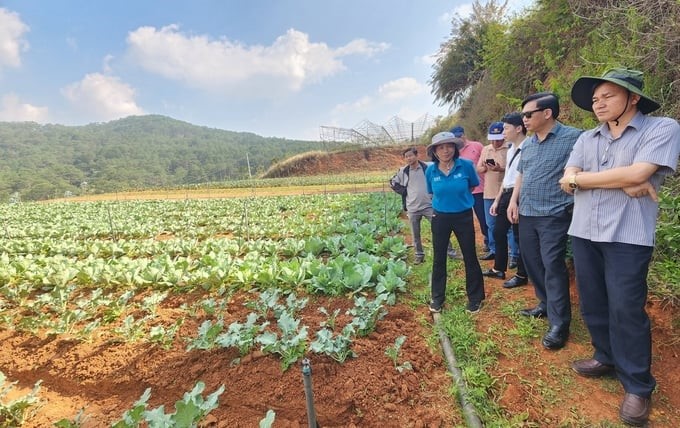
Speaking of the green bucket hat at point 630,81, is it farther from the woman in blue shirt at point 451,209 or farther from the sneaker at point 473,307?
the sneaker at point 473,307

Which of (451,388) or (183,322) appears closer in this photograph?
(451,388)

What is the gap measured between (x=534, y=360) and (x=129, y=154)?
96.8 m

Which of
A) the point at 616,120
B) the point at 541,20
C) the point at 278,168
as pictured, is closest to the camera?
the point at 616,120

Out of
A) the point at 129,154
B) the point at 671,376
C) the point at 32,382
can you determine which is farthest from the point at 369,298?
the point at 129,154

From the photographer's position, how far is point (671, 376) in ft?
7.14

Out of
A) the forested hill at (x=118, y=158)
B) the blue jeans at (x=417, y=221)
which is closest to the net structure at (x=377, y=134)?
the forested hill at (x=118, y=158)

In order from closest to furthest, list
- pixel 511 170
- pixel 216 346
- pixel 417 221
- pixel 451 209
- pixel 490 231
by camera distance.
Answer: pixel 216 346, pixel 451 209, pixel 511 170, pixel 490 231, pixel 417 221

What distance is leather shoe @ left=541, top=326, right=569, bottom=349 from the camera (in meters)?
2.59

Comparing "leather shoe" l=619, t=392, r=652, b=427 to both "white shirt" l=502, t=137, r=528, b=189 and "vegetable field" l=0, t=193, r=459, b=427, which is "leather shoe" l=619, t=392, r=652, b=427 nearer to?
"vegetable field" l=0, t=193, r=459, b=427

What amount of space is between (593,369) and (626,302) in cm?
67

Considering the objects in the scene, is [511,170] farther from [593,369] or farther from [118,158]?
[118,158]

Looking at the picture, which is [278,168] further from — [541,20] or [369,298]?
[369,298]

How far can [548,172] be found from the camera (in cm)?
261

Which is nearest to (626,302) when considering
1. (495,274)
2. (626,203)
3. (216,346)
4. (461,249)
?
(626,203)
